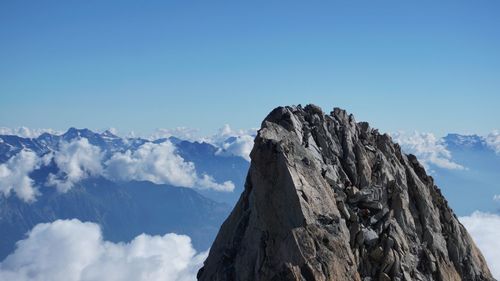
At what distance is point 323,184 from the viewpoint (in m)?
42.7

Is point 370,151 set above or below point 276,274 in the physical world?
above

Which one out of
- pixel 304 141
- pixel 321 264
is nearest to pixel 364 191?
pixel 304 141

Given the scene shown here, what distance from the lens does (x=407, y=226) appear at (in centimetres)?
4494

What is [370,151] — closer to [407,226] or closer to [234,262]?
[407,226]

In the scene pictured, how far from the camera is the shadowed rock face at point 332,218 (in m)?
37.8

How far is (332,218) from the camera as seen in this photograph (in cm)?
3953

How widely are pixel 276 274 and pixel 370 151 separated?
21.3 metres

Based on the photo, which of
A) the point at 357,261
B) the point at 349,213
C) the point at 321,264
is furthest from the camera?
the point at 349,213

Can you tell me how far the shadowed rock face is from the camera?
37750mm

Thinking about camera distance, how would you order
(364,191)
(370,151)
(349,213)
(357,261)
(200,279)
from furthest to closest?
(370,151) < (200,279) < (364,191) < (349,213) < (357,261)

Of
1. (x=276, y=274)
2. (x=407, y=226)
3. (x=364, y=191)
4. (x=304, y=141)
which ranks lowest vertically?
(x=276, y=274)

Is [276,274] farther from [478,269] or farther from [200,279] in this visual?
[478,269]

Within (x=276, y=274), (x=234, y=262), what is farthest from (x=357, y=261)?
(x=234, y=262)

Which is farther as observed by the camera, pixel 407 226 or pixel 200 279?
pixel 200 279
